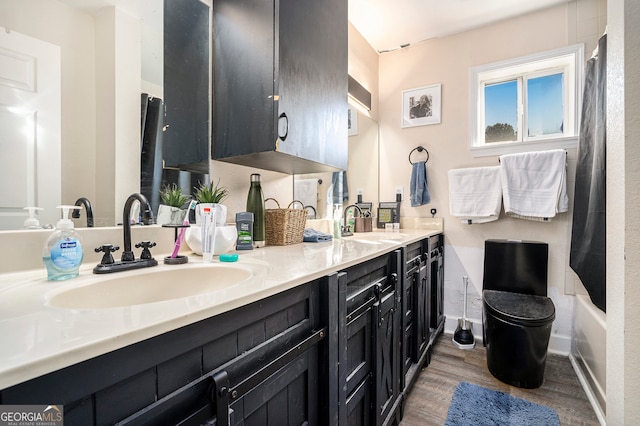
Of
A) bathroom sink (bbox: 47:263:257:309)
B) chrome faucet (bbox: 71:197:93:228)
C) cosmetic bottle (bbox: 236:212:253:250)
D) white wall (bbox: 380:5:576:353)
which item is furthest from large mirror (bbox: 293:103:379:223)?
chrome faucet (bbox: 71:197:93:228)

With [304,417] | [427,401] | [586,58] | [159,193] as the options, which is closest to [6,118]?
[159,193]

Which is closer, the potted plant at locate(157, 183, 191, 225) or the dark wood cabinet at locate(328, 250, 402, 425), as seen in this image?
the dark wood cabinet at locate(328, 250, 402, 425)

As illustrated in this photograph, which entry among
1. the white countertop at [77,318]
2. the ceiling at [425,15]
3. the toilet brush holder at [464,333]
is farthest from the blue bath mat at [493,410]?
the ceiling at [425,15]

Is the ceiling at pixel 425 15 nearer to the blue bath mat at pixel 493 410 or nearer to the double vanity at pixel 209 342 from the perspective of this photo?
the double vanity at pixel 209 342

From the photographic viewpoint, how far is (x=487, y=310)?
184cm

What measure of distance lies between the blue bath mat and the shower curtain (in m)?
0.72

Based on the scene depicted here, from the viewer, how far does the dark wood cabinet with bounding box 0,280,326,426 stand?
36 cm

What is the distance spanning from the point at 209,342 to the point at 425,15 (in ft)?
8.73

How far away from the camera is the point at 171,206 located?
3.66 ft

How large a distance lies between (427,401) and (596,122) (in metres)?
1.92

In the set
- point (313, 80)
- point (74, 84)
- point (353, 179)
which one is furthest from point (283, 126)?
point (353, 179)

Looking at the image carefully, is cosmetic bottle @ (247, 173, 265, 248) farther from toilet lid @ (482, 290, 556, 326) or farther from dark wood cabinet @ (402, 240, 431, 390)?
toilet lid @ (482, 290, 556, 326)

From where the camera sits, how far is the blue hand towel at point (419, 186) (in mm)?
2533

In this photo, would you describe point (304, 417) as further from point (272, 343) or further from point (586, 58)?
point (586, 58)
